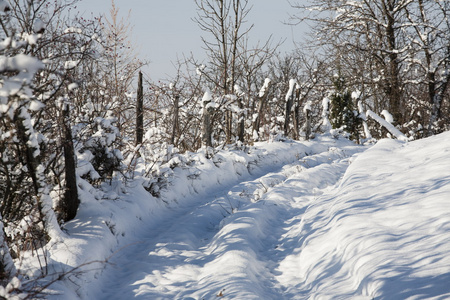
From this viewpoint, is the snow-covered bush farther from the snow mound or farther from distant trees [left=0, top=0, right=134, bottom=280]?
distant trees [left=0, top=0, right=134, bottom=280]

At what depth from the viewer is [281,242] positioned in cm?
565

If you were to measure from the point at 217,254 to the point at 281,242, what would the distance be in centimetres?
116

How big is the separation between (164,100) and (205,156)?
17.0ft

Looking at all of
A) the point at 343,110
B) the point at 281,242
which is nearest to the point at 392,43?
the point at 343,110

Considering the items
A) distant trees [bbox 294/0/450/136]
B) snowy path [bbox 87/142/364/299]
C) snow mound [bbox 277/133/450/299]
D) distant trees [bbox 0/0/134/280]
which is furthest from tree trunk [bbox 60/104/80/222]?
distant trees [bbox 294/0/450/136]

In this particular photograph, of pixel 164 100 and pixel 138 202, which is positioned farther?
pixel 164 100

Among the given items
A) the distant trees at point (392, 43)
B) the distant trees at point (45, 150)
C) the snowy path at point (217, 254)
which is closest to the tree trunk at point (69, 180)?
the distant trees at point (45, 150)

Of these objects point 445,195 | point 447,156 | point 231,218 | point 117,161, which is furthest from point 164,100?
point 445,195

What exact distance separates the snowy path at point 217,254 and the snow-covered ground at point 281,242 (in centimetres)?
2

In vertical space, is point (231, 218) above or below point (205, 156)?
below

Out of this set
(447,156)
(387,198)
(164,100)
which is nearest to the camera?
(387,198)

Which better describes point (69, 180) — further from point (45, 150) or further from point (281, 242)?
point (281, 242)

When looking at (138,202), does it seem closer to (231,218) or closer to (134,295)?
(231,218)

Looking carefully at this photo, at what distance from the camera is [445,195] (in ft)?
14.2
